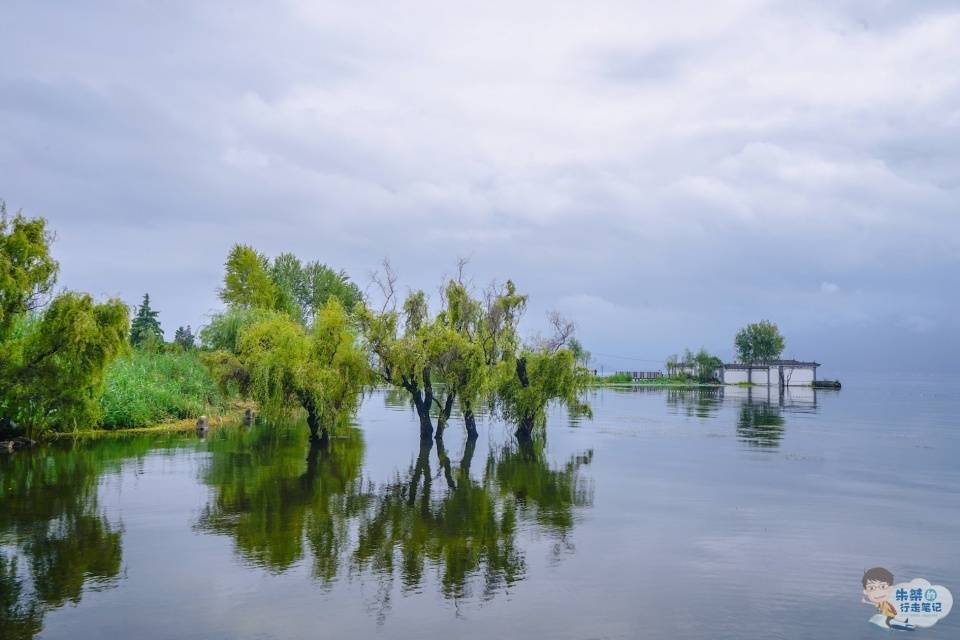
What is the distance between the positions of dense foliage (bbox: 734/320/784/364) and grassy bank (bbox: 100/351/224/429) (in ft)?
371

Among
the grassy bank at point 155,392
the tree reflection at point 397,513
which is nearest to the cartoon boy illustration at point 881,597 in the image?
the tree reflection at point 397,513

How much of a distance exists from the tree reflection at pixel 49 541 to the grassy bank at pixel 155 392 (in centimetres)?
1285

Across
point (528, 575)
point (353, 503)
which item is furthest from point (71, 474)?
point (528, 575)

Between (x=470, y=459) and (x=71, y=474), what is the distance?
15.5 m

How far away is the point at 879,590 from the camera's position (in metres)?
14.0

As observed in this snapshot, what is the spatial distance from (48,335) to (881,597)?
94.4 feet

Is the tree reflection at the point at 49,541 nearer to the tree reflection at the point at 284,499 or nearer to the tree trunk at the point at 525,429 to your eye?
the tree reflection at the point at 284,499

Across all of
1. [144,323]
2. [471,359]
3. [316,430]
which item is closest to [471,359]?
[471,359]

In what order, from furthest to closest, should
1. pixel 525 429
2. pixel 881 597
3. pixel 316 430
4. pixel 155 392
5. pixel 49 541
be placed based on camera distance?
pixel 155 392 → pixel 525 429 → pixel 316 430 → pixel 49 541 → pixel 881 597

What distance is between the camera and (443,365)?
36594mm

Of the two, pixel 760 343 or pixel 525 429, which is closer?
pixel 525 429

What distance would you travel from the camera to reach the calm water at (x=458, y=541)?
1253 cm

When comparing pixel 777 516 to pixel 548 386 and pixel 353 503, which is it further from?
pixel 548 386

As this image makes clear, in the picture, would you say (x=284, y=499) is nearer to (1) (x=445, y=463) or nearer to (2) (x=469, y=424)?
(1) (x=445, y=463)
